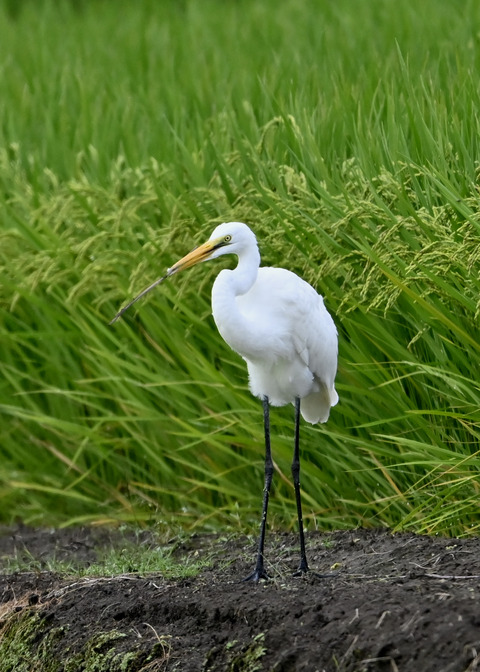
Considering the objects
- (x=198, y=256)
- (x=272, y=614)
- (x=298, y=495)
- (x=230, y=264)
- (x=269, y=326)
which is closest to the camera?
(x=272, y=614)

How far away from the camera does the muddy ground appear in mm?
2781

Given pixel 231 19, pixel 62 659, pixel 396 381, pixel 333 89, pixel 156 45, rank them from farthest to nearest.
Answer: pixel 231 19, pixel 156 45, pixel 333 89, pixel 396 381, pixel 62 659

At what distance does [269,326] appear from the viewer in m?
3.73

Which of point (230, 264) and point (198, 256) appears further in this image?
→ point (230, 264)

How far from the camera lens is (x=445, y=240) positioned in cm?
363

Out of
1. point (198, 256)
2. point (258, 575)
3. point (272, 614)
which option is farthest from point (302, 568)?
point (198, 256)

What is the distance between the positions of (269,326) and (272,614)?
95cm

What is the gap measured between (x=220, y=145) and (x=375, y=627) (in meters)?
2.94

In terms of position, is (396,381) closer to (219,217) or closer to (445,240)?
(445,240)

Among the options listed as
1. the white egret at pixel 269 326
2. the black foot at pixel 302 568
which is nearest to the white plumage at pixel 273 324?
the white egret at pixel 269 326

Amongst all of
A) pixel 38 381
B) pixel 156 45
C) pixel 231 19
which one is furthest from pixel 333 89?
pixel 231 19

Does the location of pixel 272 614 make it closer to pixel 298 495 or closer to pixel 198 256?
pixel 298 495

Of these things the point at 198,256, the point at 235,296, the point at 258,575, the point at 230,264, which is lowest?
the point at 258,575

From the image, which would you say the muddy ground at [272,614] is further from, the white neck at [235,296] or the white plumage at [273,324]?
the white neck at [235,296]
